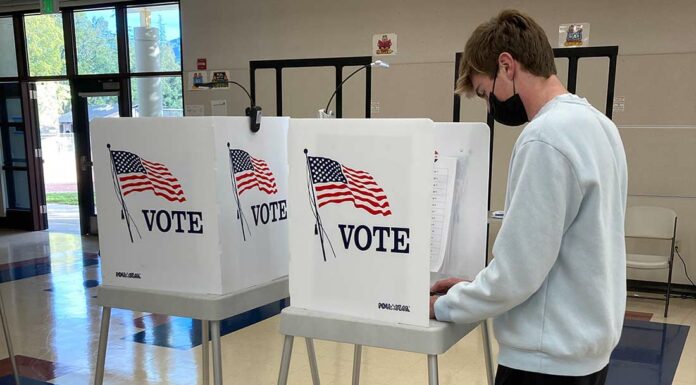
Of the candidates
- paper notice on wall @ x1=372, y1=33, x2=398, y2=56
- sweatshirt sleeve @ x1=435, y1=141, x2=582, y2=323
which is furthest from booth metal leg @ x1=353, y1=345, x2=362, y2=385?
paper notice on wall @ x1=372, y1=33, x2=398, y2=56

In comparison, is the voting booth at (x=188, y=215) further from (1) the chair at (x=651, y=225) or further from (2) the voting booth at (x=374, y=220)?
(1) the chair at (x=651, y=225)

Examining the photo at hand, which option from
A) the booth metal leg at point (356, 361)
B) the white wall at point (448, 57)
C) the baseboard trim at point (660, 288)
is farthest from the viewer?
the baseboard trim at point (660, 288)

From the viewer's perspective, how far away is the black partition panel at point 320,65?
5.39 meters

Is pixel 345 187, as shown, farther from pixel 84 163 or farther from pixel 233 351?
pixel 84 163

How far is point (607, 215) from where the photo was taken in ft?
3.49

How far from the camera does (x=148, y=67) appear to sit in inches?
254

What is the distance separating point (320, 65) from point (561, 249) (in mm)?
4708

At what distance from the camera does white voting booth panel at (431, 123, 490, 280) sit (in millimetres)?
1438

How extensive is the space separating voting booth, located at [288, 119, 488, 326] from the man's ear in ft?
0.58

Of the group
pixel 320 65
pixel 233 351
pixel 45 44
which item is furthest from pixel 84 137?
pixel 233 351

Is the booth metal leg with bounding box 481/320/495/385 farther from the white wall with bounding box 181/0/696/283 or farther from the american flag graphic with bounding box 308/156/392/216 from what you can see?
the white wall with bounding box 181/0/696/283

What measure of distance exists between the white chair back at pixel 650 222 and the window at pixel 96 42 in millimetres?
5443

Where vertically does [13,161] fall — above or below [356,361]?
above

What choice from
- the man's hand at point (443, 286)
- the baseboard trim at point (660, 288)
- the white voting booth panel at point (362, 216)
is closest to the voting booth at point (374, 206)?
the white voting booth panel at point (362, 216)
